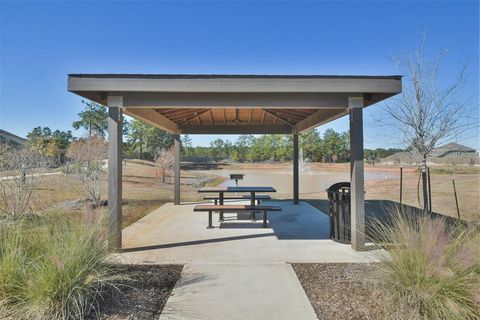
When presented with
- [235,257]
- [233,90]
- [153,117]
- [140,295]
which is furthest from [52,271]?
[153,117]

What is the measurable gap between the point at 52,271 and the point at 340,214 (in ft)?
15.5

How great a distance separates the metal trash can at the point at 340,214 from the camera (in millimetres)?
5535

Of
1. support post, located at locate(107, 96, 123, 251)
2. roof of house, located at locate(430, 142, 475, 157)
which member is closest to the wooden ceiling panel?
support post, located at locate(107, 96, 123, 251)

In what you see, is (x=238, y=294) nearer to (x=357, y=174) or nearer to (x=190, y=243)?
(x=190, y=243)

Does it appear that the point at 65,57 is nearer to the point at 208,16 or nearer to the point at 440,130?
the point at 208,16

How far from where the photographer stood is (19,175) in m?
6.78

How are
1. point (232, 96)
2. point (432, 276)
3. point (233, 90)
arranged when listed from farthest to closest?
1. point (232, 96)
2. point (233, 90)
3. point (432, 276)

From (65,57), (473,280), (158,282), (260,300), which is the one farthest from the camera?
(65,57)

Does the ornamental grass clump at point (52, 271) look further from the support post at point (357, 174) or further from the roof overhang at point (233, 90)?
the support post at point (357, 174)

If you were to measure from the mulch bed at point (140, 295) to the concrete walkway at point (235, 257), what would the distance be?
12 cm

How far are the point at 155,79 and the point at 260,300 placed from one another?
3.45 meters

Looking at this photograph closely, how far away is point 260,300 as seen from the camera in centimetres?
320

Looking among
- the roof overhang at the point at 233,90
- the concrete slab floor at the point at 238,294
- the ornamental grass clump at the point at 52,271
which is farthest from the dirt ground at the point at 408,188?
the ornamental grass clump at the point at 52,271

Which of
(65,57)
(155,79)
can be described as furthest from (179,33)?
(155,79)
